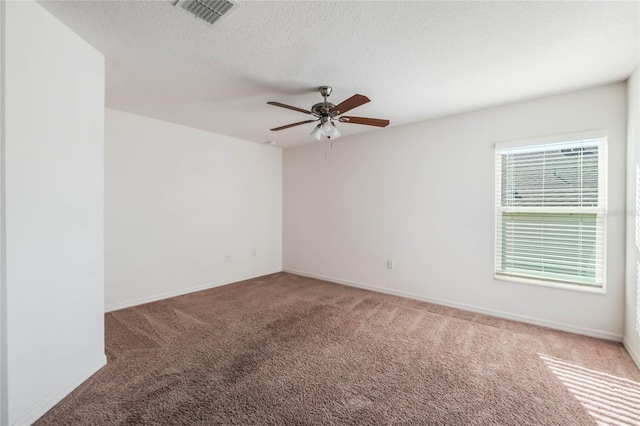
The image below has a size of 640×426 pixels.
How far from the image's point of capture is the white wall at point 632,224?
2385mm

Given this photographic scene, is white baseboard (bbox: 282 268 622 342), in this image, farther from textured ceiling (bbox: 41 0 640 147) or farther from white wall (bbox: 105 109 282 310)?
textured ceiling (bbox: 41 0 640 147)

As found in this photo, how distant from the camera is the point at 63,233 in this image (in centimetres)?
190

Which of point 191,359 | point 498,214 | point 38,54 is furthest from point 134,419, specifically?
point 498,214

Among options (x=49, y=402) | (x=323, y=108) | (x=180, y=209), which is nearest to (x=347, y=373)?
(x=49, y=402)

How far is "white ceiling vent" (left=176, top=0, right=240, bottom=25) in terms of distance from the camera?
5.41 ft

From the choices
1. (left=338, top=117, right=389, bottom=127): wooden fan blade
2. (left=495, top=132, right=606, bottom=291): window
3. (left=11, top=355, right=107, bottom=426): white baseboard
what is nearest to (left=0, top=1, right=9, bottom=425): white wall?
(left=11, top=355, right=107, bottom=426): white baseboard

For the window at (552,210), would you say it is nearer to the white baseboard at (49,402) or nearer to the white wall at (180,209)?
the white wall at (180,209)

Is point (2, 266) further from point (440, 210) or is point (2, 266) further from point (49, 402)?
point (440, 210)

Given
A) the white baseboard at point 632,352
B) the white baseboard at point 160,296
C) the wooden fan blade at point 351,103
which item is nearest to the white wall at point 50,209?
the white baseboard at point 160,296

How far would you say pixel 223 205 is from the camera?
15.6 feet

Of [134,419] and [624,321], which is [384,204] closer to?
[624,321]

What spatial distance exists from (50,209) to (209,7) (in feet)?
5.42

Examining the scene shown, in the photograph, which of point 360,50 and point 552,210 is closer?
point 360,50

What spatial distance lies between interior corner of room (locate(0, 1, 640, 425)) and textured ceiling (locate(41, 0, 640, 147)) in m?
0.14
